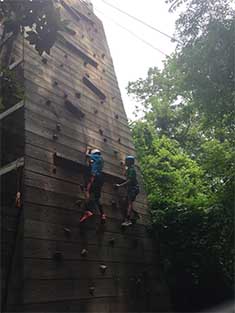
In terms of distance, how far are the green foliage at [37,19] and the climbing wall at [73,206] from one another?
48 cm

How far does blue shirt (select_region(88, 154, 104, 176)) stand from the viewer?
5.47 meters

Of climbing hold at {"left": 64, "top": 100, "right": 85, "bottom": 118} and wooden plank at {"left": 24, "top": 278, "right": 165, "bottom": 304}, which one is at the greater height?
climbing hold at {"left": 64, "top": 100, "right": 85, "bottom": 118}

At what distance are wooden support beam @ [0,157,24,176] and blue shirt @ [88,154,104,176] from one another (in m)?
1.26

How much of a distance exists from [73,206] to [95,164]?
80cm

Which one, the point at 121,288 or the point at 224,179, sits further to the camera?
the point at 224,179

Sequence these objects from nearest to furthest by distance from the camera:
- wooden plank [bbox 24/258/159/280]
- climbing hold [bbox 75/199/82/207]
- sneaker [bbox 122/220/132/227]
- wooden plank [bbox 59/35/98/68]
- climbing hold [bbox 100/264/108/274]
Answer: wooden plank [bbox 24/258/159/280] < climbing hold [bbox 100/264/108/274] < climbing hold [bbox 75/199/82/207] < sneaker [bbox 122/220/132/227] < wooden plank [bbox 59/35/98/68]

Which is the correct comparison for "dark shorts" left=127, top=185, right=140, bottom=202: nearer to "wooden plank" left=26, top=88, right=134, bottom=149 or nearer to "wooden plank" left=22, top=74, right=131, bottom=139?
"wooden plank" left=26, top=88, right=134, bottom=149

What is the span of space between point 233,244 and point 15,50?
15.9 feet

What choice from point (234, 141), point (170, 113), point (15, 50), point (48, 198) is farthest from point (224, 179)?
point (170, 113)

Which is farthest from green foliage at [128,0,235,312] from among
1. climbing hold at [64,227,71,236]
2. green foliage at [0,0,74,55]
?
green foliage at [0,0,74,55]

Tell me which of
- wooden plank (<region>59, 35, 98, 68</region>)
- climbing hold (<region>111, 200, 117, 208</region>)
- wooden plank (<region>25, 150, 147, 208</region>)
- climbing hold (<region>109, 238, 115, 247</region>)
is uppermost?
wooden plank (<region>59, 35, 98, 68</region>)

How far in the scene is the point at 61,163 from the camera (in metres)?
5.22

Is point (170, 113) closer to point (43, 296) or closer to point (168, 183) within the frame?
point (168, 183)

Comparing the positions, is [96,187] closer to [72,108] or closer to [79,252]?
[79,252]
